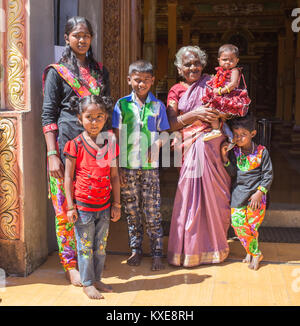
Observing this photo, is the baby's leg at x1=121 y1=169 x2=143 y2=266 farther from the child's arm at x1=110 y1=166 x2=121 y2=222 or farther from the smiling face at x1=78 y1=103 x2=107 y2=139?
the smiling face at x1=78 y1=103 x2=107 y2=139

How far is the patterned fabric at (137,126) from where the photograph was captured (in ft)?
11.2

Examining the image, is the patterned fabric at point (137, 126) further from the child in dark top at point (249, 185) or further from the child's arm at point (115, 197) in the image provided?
the child in dark top at point (249, 185)

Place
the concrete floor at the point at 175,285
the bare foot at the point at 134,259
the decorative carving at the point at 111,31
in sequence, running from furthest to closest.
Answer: the decorative carving at the point at 111,31 → the bare foot at the point at 134,259 → the concrete floor at the point at 175,285

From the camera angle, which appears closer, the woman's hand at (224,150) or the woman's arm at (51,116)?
the woman's arm at (51,116)

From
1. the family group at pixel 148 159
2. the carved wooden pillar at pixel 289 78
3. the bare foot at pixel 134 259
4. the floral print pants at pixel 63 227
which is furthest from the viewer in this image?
the carved wooden pillar at pixel 289 78

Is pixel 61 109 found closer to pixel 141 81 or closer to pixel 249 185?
pixel 141 81

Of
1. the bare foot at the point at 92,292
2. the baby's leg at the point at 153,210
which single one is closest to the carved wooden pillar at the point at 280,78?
the baby's leg at the point at 153,210

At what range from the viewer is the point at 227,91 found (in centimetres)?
339

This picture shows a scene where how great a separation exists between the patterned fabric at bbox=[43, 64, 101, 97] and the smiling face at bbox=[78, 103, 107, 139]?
0.32m

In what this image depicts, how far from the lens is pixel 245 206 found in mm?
3553

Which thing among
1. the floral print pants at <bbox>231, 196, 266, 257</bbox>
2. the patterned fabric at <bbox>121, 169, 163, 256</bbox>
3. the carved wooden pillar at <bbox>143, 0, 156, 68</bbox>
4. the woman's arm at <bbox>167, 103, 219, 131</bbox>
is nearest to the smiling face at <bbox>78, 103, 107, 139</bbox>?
the patterned fabric at <bbox>121, 169, 163, 256</bbox>

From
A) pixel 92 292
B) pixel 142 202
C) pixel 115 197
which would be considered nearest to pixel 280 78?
pixel 142 202

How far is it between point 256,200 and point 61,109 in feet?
5.44

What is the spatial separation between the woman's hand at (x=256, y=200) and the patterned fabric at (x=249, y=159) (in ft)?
0.69
